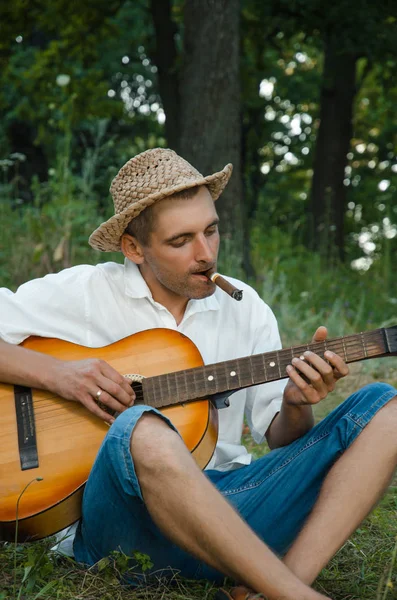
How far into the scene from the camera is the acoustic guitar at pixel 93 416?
2475 mm

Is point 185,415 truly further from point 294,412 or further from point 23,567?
point 23,567

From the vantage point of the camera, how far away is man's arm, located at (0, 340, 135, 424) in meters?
2.56

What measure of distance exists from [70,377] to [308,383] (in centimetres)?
75

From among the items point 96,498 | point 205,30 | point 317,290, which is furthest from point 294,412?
point 205,30

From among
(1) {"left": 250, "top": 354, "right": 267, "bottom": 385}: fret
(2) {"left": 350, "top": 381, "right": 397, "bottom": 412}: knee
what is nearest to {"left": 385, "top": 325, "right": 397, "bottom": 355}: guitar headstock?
(2) {"left": 350, "top": 381, "right": 397, "bottom": 412}: knee

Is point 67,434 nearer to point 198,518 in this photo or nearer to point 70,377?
point 70,377

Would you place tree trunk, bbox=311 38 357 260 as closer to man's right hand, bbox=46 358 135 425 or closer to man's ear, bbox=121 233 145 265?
man's ear, bbox=121 233 145 265

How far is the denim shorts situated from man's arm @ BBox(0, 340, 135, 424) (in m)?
0.29

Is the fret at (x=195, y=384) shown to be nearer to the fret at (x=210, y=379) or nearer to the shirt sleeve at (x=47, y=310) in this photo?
the fret at (x=210, y=379)

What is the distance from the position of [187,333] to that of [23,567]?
0.94m

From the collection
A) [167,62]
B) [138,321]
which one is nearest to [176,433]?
[138,321]

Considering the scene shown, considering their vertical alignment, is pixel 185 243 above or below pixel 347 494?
above

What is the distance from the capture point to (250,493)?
2.55m

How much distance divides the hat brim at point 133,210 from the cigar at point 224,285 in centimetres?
30
